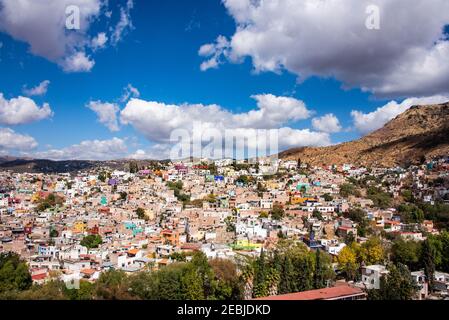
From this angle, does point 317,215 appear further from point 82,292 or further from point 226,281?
point 82,292

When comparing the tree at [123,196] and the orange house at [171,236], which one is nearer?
the orange house at [171,236]

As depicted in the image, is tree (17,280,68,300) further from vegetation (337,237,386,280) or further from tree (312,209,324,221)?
tree (312,209,324,221)

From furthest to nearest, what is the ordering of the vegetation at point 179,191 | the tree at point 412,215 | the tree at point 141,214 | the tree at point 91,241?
the vegetation at point 179,191, the tree at point 141,214, the tree at point 412,215, the tree at point 91,241

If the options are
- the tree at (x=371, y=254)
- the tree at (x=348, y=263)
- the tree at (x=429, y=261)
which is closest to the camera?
the tree at (x=429, y=261)

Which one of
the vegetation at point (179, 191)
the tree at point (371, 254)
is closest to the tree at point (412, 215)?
the tree at point (371, 254)

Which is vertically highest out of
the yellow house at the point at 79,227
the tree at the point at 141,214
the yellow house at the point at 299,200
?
the yellow house at the point at 299,200

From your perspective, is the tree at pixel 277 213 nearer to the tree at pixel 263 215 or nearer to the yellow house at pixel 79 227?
the tree at pixel 263 215
